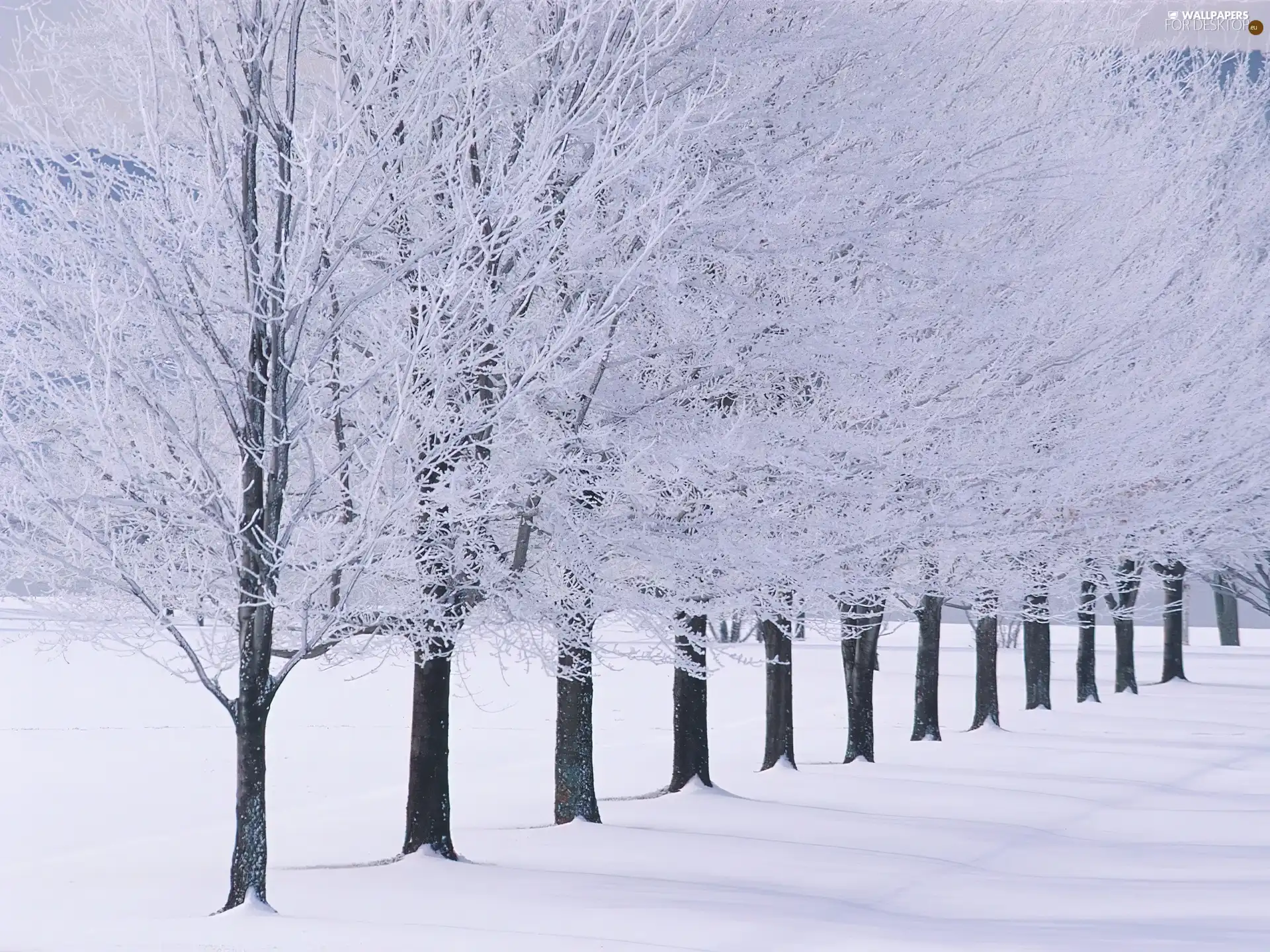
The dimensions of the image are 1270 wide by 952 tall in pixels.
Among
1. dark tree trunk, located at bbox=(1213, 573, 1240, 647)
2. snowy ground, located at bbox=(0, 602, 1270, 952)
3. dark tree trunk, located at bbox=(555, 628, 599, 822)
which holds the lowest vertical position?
snowy ground, located at bbox=(0, 602, 1270, 952)

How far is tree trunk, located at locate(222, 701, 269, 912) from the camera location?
9398 millimetres

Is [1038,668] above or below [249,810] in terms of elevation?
above

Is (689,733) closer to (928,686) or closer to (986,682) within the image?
(928,686)

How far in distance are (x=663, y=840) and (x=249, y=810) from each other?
176 inches

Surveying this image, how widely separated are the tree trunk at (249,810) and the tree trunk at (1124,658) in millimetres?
25861

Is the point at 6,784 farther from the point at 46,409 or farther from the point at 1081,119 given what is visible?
the point at 1081,119

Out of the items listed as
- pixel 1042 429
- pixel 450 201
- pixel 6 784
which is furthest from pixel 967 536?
pixel 6 784

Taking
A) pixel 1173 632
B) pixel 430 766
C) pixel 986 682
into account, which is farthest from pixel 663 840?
pixel 1173 632

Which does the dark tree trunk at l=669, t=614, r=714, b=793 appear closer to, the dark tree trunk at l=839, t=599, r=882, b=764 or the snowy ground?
the snowy ground

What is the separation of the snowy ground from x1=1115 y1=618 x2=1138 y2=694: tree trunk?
3.69 m

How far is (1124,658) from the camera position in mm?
32844

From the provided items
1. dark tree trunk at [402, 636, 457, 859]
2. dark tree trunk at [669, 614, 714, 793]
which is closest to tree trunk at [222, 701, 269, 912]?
dark tree trunk at [402, 636, 457, 859]

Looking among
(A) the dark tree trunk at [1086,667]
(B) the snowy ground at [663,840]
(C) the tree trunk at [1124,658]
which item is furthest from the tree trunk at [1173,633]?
(B) the snowy ground at [663,840]

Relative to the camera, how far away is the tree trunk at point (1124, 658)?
32.7 metres
